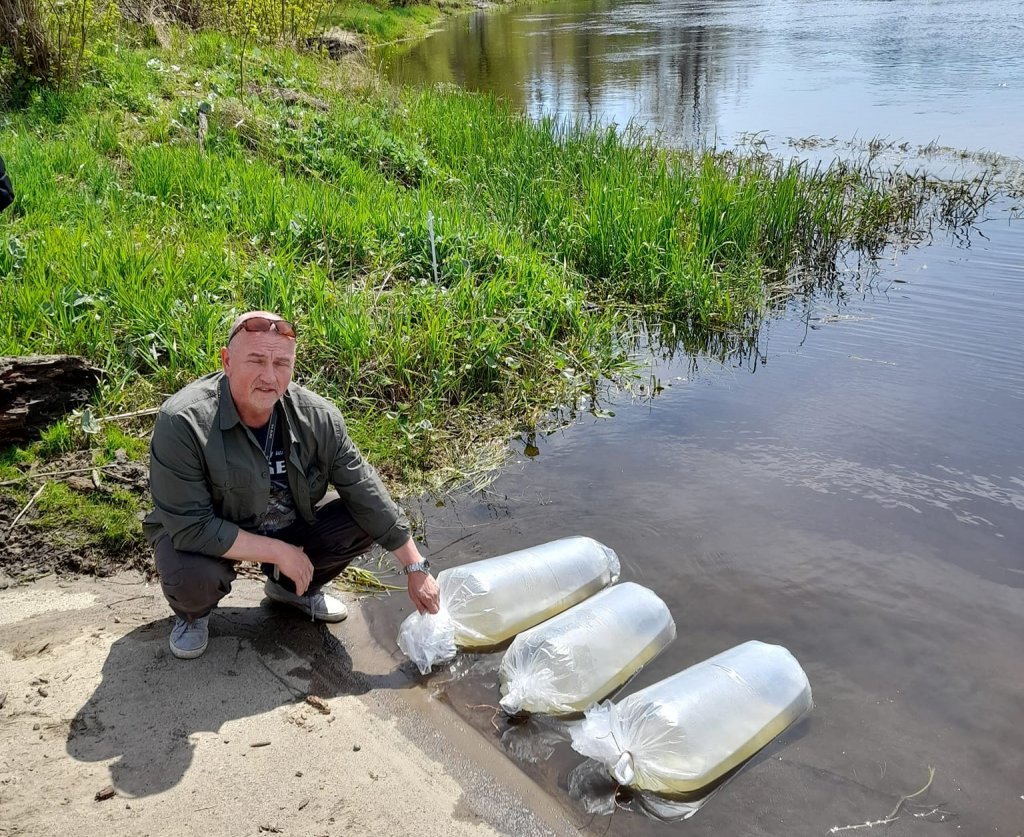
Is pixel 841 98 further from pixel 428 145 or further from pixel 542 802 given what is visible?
pixel 542 802

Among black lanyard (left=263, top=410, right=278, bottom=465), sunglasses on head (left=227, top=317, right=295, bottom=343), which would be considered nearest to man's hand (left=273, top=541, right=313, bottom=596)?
black lanyard (left=263, top=410, right=278, bottom=465)

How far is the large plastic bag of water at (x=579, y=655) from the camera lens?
3.37m

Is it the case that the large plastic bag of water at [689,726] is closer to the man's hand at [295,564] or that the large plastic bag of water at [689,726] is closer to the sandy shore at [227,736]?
the sandy shore at [227,736]

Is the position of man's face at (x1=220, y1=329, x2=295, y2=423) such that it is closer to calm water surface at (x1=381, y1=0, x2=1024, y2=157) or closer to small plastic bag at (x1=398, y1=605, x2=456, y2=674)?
small plastic bag at (x1=398, y1=605, x2=456, y2=674)

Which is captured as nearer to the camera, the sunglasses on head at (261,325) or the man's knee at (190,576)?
the sunglasses on head at (261,325)

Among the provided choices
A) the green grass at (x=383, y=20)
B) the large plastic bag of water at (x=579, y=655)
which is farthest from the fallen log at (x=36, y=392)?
the green grass at (x=383, y=20)

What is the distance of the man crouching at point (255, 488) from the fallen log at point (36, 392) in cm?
162

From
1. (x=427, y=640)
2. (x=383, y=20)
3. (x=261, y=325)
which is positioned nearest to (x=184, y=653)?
(x=427, y=640)

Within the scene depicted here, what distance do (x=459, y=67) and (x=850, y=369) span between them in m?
17.7

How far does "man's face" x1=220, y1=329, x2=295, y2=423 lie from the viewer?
3.13 m

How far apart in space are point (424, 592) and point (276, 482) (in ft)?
2.30

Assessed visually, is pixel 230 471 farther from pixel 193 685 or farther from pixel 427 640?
pixel 427 640

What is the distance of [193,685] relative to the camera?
339 centimetres

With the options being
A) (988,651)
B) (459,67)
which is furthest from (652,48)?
(988,651)
